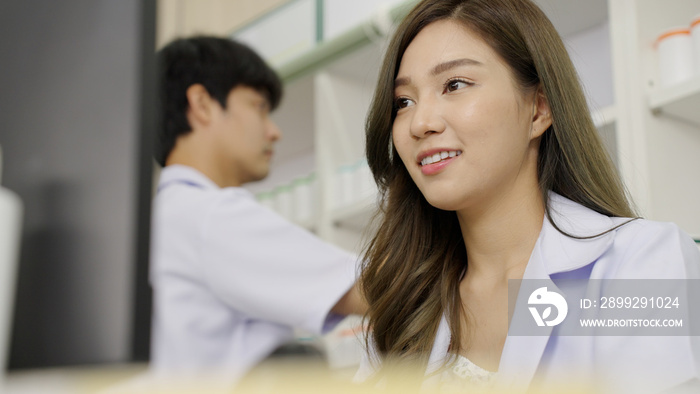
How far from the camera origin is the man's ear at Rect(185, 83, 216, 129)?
1.34 meters

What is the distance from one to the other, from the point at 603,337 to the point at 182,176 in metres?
0.73

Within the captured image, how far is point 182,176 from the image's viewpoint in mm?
1187

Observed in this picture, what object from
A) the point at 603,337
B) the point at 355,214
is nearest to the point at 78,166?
the point at 603,337

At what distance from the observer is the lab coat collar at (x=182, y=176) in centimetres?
117

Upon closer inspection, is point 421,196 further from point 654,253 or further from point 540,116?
point 654,253

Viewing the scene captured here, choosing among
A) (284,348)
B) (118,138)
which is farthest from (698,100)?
(118,138)

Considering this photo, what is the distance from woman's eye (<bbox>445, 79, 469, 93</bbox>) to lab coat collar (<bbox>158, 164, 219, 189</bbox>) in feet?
1.51

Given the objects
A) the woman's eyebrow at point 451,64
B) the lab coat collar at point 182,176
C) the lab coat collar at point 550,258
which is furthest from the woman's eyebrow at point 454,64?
the lab coat collar at point 182,176

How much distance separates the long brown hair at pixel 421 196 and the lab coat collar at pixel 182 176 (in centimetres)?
29

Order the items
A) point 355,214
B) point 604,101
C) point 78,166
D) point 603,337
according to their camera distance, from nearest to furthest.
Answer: point 78,166
point 603,337
point 604,101
point 355,214

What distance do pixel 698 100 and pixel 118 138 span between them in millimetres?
998

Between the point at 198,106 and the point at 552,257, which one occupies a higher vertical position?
the point at 198,106

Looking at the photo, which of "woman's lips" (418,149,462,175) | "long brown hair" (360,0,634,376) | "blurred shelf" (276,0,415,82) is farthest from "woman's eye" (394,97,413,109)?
"blurred shelf" (276,0,415,82)

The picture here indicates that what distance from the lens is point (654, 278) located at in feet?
2.67
